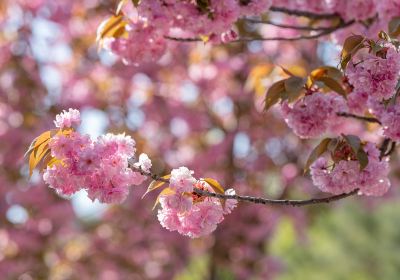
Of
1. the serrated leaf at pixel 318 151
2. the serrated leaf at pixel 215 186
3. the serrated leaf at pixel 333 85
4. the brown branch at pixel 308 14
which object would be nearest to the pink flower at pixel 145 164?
the serrated leaf at pixel 215 186

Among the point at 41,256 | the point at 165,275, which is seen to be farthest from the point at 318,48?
the point at 41,256

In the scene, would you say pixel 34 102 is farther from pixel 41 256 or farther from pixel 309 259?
pixel 309 259

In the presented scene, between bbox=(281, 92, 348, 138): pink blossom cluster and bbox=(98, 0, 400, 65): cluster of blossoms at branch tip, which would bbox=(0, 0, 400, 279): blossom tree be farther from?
bbox=(281, 92, 348, 138): pink blossom cluster

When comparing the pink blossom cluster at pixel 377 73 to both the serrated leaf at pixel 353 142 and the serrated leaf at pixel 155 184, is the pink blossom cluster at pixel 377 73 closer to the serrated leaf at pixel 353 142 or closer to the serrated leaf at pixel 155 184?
the serrated leaf at pixel 353 142

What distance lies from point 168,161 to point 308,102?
3496mm

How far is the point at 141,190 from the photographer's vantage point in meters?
5.26

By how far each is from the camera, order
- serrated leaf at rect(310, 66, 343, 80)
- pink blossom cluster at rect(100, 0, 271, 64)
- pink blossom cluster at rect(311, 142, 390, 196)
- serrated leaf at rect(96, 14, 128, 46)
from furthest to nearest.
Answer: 1. serrated leaf at rect(96, 14, 128, 46)
2. pink blossom cluster at rect(100, 0, 271, 64)
3. serrated leaf at rect(310, 66, 343, 80)
4. pink blossom cluster at rect(311, 142, 390, 196)

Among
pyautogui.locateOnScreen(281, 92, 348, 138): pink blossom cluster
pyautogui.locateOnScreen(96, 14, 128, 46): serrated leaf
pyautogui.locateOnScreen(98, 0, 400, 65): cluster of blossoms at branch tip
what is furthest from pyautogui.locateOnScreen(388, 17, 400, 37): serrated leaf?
pyautogui.locateOnScreen(96, 14, 128, 46): serrated leaf

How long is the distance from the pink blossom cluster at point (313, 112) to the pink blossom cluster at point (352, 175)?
13cm

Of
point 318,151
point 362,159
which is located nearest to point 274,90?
point 318,151

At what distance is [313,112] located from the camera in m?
2.05

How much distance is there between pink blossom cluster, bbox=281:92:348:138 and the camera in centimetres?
205

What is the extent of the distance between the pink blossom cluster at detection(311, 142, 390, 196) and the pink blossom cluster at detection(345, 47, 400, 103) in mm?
229

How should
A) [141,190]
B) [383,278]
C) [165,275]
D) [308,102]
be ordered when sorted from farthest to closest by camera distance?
[383,278], [165,275], [141,190], [308,102]
